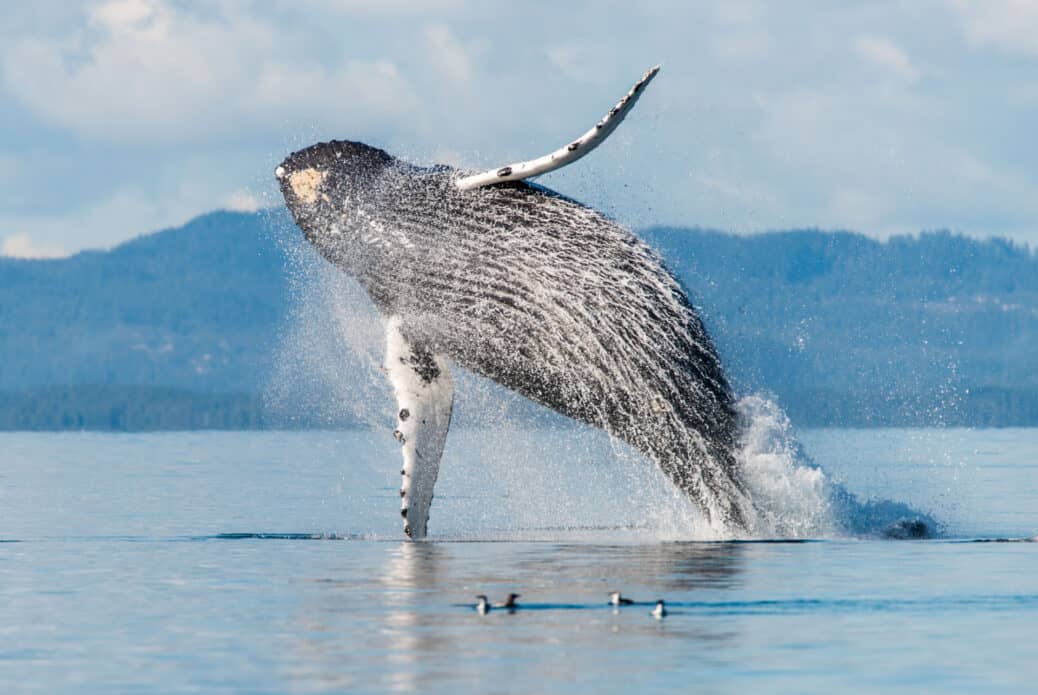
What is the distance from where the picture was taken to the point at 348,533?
24.3m

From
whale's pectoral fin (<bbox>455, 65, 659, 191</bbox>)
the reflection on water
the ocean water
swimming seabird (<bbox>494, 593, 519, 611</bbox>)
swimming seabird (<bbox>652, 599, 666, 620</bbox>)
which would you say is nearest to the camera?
the ocean water

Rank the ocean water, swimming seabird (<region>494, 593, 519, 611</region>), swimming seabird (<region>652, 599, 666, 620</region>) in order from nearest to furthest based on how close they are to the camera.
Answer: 1. the ocean water
2. swimming seabird (<region>652, 599, 666, 620</region>)
3. swimming seabird (<region>494, 593, 519, 611</region>)

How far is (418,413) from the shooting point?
2242 cm

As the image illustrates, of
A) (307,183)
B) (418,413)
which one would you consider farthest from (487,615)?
(307,183)

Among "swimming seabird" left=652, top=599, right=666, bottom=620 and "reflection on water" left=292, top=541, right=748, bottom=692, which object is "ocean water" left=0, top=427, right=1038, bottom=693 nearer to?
"reflection on water" left=292, top=541, right=748, bottom=692

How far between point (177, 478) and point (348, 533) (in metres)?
21.3

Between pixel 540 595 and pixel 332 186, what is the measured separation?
295 inches

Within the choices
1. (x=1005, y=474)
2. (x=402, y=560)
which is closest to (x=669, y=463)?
(x=402, y=560)

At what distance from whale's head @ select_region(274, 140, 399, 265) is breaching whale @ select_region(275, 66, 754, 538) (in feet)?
0.10

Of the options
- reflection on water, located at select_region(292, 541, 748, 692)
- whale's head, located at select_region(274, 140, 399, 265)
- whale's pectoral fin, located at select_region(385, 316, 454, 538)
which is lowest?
reflection on water, located at select_region(292, 541, 748, 692)

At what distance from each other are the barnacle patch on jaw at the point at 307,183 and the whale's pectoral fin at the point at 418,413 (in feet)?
5.86

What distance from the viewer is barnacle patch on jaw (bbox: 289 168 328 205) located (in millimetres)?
22812

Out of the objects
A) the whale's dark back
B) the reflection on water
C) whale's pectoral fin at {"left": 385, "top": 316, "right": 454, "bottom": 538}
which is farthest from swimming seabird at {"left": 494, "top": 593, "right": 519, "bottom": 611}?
whale's pectoral fin at {"left": 385, "top": 316, "right": 454, "bottom": 538}

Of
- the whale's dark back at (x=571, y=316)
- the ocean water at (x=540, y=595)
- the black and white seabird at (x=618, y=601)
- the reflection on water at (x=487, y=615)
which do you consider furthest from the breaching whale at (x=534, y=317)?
the black and white seabird at (x=618, y=601)
